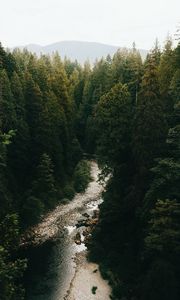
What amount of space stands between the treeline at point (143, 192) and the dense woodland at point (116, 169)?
8 cm

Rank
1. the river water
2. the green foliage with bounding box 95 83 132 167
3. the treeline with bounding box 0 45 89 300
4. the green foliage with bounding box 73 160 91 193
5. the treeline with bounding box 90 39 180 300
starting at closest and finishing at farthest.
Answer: the treeline with bounding box 90 39 180 300, the river water, the green foliage with bounding box 95 83 132 167, the treeline with bounding box 0 45 89 300, the green foliage with bounding box 73 160 91 193

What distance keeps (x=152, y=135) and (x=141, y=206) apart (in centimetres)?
631

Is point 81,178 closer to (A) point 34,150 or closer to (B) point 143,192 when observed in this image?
(A) point 34,150

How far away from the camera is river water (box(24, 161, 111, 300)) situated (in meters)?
33.9

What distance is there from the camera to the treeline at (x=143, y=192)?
2972cm

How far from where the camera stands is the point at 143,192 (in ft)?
120

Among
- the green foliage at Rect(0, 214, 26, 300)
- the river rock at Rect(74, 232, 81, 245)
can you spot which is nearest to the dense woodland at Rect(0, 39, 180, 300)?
the green foliage at Rect(0, 214, 26, 300)

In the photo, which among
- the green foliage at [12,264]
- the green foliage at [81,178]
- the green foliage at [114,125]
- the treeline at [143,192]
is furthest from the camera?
the green foliage at [81,178]

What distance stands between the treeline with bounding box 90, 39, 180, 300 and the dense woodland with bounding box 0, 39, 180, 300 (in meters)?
0.08

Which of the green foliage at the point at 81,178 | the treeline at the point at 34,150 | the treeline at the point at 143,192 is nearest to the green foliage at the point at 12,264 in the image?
the treeline at the point at 143,192

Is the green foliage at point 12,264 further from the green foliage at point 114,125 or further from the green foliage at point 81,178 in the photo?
the green foliage at point 81,178

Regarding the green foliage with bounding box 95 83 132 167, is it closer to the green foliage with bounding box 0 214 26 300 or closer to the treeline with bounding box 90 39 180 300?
the treeline with bounding box 90 39 180 300

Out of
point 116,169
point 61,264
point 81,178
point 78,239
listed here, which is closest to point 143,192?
point 116,169

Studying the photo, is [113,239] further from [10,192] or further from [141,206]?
[10,192]
